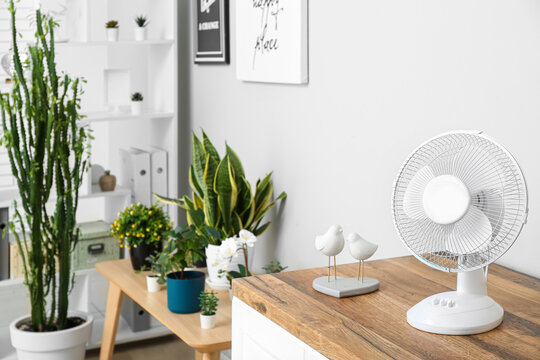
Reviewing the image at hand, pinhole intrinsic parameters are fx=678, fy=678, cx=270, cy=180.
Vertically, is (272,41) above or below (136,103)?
above

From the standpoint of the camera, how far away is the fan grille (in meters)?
1.21

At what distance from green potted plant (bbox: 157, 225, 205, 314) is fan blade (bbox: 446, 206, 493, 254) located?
122 centimetres

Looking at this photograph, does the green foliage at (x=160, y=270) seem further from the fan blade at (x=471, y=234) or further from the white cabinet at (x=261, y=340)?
the fan blade at (x=471, y=234)

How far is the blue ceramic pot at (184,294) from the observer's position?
7.49 ft

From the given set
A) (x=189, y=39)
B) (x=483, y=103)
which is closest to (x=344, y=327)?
(x=483, y=103)

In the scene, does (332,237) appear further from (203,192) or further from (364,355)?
(203,192)

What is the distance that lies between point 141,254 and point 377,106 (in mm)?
1244

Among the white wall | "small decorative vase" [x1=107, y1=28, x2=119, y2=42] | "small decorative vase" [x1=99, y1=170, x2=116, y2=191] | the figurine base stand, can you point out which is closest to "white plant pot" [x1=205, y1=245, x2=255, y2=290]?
the white wall

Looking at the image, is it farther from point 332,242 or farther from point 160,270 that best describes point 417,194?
point 160,270

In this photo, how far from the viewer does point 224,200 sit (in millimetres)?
2477

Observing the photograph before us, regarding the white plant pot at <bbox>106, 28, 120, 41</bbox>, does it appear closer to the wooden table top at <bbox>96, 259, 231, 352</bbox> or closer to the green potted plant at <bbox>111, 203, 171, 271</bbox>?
the green potted plant at <bbox>111, 203, 171, 271</bbox>

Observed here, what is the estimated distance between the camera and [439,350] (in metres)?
1.13

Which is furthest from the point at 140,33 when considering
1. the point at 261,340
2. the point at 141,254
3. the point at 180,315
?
the point at 261,340

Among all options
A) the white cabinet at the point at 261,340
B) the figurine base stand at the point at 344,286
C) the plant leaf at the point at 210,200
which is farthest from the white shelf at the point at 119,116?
the figurine base stand at the point at 344,286
